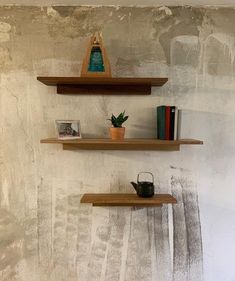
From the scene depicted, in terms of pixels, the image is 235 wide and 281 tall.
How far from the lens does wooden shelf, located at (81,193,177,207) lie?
1689 millimetres

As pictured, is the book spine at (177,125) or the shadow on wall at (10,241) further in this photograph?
the shadow on wall at (10,241)

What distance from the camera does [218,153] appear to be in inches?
73.8

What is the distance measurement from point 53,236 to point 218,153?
1182mm

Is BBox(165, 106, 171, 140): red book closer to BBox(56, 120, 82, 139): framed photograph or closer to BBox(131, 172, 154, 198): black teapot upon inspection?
BBox(131, 172, 154, 198): black teapot

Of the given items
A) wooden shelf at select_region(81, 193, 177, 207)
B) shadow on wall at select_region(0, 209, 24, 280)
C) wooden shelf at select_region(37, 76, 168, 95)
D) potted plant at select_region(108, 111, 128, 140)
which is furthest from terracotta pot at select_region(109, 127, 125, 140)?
Answer: shadow on wall at select_region(0, 209, 24, 280)

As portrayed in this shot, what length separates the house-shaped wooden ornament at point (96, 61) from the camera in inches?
65.6

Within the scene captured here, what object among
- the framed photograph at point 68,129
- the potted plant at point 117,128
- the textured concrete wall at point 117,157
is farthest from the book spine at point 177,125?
the framed photograph at point 68,129

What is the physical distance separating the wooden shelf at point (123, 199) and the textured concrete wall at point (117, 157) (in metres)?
0.06

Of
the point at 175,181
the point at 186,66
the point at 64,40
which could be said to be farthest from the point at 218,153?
the point at 64,40

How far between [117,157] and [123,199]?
28 cm

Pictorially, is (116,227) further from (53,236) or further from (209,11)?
(209,11)

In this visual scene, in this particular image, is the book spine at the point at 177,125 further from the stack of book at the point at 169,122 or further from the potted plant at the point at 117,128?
the potted plant at the point at 117,128

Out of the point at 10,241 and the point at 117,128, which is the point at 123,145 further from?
the point at 10,241

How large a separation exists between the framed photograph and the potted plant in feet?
0.69
